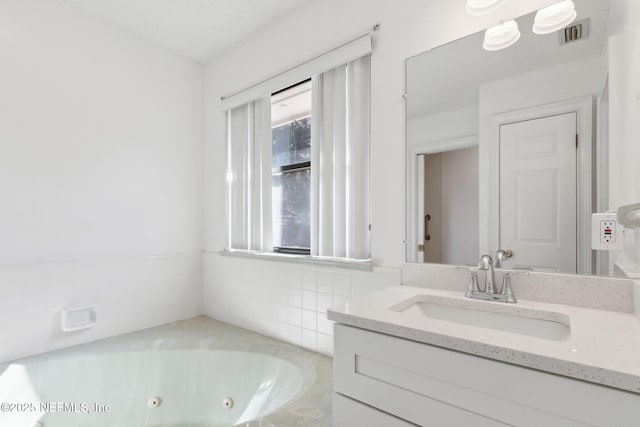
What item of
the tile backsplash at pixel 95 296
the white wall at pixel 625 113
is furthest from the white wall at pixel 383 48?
the tile backsplash at pixel 95 296

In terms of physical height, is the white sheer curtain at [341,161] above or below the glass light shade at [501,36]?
below

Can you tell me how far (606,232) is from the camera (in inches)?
42.9

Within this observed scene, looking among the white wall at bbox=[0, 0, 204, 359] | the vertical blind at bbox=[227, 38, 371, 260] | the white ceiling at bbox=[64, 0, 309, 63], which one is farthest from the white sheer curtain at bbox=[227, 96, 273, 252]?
the white ceiling at bbox=[64, 0, 309, 63]

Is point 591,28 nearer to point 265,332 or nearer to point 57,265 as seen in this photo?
point 265,332

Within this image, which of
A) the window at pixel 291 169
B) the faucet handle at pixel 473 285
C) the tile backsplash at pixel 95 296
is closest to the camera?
the faucet handle at pixel 473 285

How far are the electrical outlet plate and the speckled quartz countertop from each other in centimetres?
22

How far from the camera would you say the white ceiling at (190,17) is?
200 centimetres

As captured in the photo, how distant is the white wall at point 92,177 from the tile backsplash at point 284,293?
285mm

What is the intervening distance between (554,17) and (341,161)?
1.08 meters

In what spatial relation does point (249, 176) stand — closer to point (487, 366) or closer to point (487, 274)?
point (487, 274)

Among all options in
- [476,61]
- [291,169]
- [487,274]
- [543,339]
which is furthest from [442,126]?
[291,169]

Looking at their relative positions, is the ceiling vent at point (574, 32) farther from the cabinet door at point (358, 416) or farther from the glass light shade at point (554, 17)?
the cabinet door at point (358, 416)

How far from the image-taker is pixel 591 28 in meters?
1.15

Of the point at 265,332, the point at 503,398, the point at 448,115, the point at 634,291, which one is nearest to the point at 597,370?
the point at 503,398
